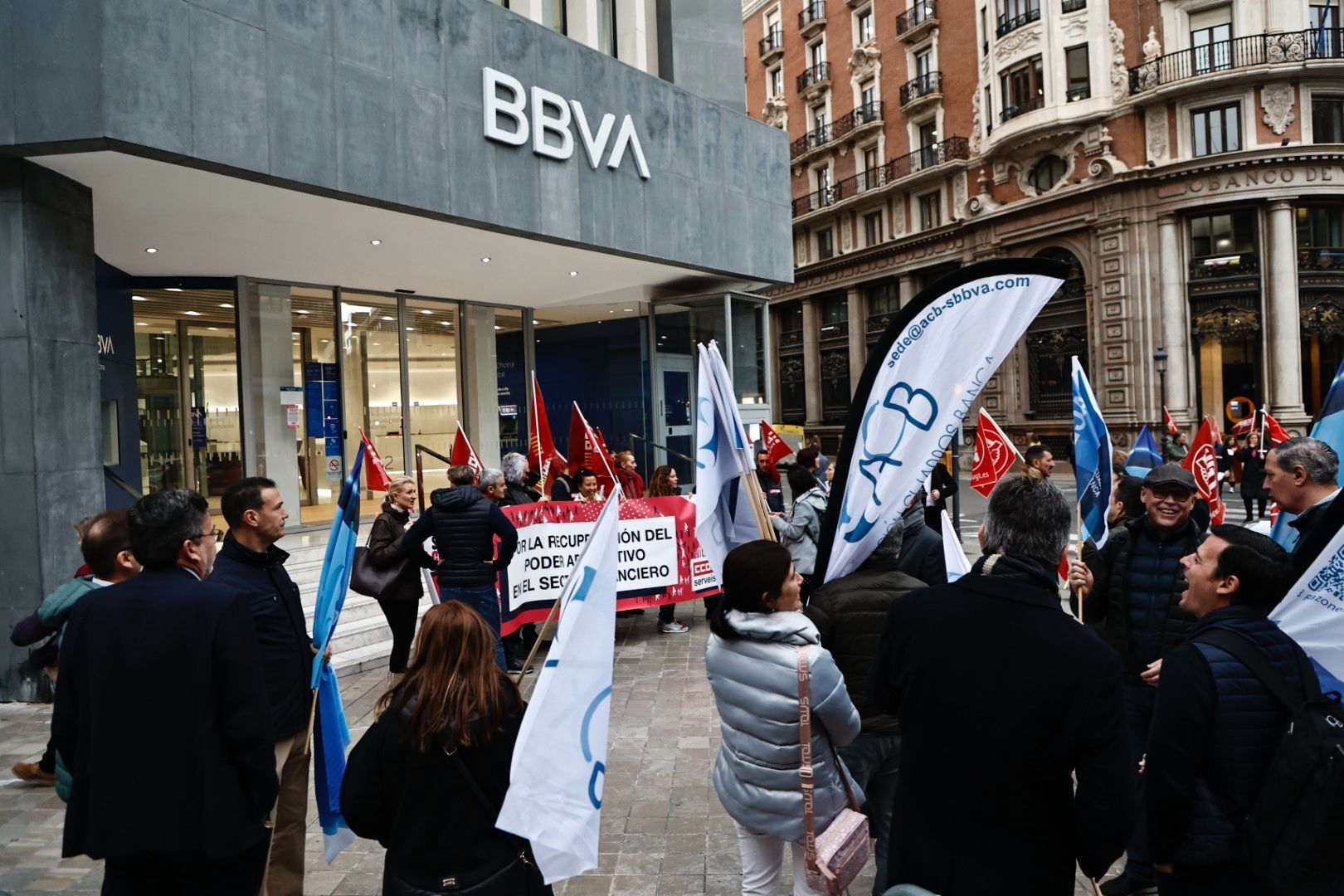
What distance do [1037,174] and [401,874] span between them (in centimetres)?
3894

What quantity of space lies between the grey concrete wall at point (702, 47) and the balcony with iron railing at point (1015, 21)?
24.4 m

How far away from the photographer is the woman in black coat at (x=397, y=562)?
301 inches

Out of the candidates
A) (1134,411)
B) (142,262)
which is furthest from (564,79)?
(1134,411)

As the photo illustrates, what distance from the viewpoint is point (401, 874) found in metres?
2.66

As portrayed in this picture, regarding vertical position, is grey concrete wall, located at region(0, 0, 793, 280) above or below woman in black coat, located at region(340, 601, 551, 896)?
above

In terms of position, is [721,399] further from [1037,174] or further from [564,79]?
[1037,174]

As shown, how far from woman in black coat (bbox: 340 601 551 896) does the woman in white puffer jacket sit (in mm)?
892

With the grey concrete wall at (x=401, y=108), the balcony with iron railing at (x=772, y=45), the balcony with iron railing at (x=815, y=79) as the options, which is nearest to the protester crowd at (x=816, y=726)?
the grey concrete wall at (x=401, y=108)

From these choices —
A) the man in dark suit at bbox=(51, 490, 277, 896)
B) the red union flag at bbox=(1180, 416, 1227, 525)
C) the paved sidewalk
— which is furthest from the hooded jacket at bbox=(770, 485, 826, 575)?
the red union flag at bbox=(1180, 416, 1227, 525)

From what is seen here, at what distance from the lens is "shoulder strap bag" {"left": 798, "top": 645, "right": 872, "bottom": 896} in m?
3.13

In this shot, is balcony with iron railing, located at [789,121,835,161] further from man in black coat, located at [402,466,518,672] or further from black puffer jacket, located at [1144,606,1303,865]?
black puffer jacket, located at [1144,606,1303,865]

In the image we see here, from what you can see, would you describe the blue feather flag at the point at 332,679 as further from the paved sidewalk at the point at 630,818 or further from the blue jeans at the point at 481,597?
the blue jeans at the point at 481,597

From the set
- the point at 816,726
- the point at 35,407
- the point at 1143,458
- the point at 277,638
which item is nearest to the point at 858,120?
the point at 1143,458

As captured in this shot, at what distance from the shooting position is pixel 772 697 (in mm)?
3197
